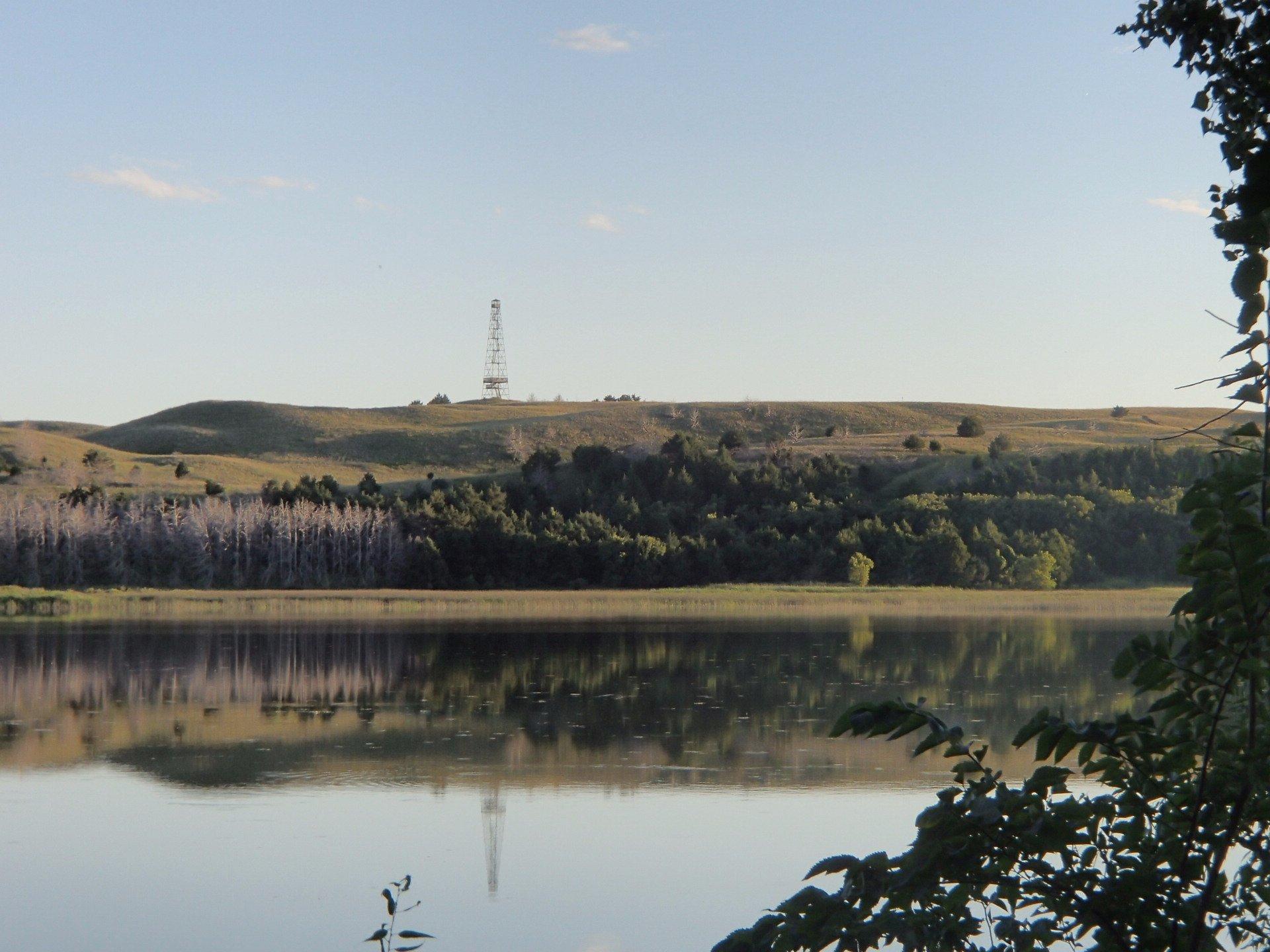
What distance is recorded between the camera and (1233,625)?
2781 millimetres

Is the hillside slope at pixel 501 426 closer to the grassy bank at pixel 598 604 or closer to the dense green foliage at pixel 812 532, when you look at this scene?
the dense green foliage at pixel 812 532

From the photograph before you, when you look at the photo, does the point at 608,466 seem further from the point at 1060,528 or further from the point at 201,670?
the point at 201,670

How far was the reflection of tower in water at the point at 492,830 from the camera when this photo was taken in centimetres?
970

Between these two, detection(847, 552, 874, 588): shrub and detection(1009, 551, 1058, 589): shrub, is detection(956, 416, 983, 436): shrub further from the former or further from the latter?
detection(847, 552, 874, 588): shrub

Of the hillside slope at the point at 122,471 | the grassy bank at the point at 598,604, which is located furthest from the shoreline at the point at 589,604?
the hillside slope at the point at 122,471

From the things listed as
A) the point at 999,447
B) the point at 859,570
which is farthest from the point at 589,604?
the point at 999,447

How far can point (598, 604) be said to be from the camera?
4253 cm

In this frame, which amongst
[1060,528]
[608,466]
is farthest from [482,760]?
[608,466]

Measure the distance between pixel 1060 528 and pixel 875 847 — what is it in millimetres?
41328

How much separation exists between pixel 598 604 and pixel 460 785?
29.6 metres

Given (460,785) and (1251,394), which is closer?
(1251,394)

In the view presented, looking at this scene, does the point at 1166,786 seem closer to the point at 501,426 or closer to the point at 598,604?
the point at 598,604

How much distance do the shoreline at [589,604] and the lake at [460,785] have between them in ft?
36.6

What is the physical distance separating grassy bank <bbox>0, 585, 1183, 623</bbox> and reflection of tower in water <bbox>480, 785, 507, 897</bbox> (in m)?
22.8
